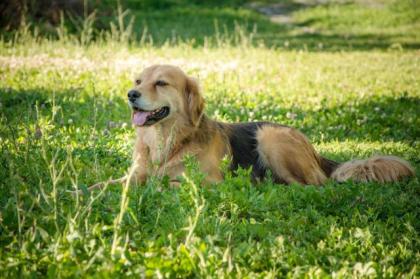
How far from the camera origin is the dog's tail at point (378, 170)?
559 cm

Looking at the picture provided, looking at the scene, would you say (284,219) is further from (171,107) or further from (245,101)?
(245,101)

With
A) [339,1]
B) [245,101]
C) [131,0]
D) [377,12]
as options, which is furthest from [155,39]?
[339,1]

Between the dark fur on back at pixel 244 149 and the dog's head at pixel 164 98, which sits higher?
the dog's head at pixel 164 98

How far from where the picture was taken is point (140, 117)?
18.4 ft

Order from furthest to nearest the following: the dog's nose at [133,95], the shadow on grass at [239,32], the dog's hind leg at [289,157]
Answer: the shadow on grass at [239,32]
the dog's hind leg at [289,157]
the dog's nose at [133,95]

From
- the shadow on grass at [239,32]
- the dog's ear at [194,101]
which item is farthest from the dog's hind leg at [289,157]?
the shadow on grass at [239,32]

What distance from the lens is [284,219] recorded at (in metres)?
4.38

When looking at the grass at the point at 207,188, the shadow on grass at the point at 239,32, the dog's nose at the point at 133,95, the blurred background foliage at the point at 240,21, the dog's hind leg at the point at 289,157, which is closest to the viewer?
the grass at the point at 207,188

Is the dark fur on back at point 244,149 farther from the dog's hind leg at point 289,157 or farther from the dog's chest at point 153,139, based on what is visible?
the dog's chest at point 153,139

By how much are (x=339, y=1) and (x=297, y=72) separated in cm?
2116

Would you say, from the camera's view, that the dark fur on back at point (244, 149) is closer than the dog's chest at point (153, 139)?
No

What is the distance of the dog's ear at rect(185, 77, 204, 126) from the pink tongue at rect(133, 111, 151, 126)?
1.49 feet

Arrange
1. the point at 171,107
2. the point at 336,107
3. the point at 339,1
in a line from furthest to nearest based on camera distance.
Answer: the point at 339,1 < the point at 336,107 < the point at 171,107

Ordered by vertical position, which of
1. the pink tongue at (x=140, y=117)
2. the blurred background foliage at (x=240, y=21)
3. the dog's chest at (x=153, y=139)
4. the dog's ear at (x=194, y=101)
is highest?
the blurred background foliage at (x=240, y=21)
